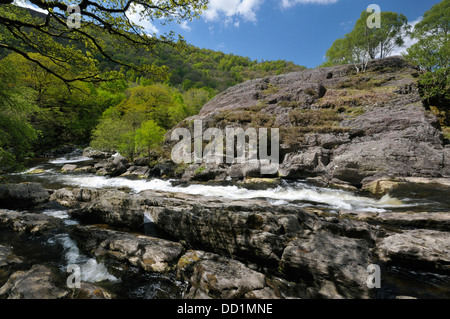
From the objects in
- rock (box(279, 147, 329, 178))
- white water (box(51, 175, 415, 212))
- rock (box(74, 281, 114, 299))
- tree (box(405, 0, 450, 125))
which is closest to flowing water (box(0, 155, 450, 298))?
white water (box(51, 175, 415, 212))

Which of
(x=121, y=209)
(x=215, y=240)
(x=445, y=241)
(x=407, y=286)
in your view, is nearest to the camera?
(x=407, y=286)

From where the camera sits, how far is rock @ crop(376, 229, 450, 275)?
4.51 metres

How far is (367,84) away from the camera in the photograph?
2630 cm

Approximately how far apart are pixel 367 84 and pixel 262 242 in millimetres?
31758

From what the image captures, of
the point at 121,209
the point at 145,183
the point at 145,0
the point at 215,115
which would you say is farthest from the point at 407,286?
the point at 215,115

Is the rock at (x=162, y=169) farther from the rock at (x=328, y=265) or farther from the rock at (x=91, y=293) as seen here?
the rock at (x=328, y=265)

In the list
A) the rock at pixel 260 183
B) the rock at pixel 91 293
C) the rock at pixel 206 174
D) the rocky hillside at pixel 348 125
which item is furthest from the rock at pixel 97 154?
the rock at pixel 91 293

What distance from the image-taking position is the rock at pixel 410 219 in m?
6.44

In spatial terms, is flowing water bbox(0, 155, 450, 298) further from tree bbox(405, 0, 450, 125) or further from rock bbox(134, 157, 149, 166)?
tree bbox(405, 0, 450, 125)

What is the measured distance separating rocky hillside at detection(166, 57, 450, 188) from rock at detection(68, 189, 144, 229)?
9.45 metres

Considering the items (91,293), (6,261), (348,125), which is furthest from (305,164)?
(6,261)

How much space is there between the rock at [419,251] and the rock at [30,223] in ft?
37.1
